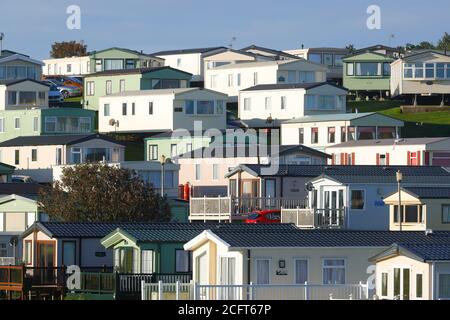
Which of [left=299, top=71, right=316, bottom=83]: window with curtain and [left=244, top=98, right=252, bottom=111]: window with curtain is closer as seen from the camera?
[left=244, top=98, right=252, bottom=111]: window with curtain

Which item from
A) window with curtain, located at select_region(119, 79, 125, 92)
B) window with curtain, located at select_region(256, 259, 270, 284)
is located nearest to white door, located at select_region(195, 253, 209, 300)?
window with curtain, located at select_region(256, 259, 270, 284)

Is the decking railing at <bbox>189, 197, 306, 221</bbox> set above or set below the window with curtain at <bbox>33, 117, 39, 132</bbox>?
below

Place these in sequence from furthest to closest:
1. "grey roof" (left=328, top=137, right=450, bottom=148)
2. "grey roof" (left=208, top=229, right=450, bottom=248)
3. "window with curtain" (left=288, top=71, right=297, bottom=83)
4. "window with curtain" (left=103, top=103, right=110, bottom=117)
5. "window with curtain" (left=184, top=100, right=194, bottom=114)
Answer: "window with curtain" (left=288, top=71, right=297, bottom=83), "window with curtain" (left=103, top=103, right=110, bottom=117), "window with curtain" (left=184, top=100, right=194, bottom=114), "grey roof" (left=328, top=137, right=450, bottom=148), "grey roof" (left=208, top=229, right=450, bottom=248)

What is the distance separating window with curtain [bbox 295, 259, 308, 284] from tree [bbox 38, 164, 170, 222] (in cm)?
1905

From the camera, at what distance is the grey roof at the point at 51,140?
101000 mm

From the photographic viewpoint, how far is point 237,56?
448 ft

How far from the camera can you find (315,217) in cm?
6669

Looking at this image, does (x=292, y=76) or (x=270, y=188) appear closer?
(x=270, y=188)

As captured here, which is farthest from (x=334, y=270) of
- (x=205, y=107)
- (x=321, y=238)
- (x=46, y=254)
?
(x=205, y=107)

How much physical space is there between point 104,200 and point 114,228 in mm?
9405

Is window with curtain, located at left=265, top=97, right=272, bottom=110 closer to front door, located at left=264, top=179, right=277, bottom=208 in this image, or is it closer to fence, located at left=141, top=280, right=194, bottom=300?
front door, located at left=264, top=179, right=277, bottom=208

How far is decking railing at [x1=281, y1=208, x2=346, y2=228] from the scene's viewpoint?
2638 inches

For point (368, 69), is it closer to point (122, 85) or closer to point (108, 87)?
point (122, 85)
